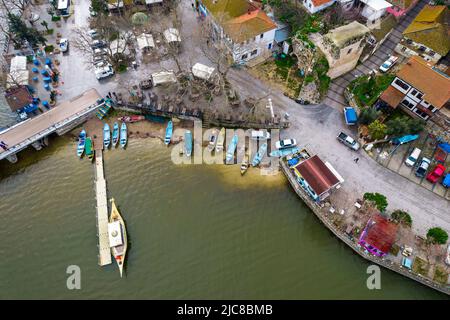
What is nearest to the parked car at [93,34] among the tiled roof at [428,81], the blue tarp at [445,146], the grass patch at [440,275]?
the tiled roof at [428,81]

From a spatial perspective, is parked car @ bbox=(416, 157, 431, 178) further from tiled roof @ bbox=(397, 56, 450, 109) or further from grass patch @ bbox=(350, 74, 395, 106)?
grass patch @ bbox=(350, 74, 395, 106)

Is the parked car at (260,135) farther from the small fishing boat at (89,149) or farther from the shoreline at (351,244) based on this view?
the small fishing boat at (89,149)

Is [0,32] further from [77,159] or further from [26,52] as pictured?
[77,159]

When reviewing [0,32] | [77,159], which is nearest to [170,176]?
[77,159]

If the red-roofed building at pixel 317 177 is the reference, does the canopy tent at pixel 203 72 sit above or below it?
above

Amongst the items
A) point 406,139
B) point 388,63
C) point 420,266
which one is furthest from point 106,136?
point 388,63
